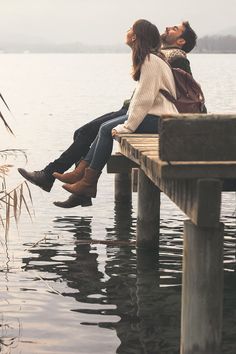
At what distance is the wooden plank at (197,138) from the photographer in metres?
7.05

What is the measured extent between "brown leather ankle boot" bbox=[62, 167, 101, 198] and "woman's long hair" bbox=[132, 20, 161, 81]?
1512 mm

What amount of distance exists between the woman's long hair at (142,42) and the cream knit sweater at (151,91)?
69 mm

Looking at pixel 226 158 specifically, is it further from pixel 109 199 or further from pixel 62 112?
pixel 62 112

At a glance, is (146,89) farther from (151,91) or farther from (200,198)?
(200,198)

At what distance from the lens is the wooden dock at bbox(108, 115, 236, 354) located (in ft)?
23.3

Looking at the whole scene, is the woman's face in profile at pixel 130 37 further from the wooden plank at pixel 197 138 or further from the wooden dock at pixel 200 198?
the wooden plank at pixel 197 138

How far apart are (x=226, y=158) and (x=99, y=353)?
2529 mm

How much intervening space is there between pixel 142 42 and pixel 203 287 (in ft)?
15.0

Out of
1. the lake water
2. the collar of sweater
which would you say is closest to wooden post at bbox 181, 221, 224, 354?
the lake water

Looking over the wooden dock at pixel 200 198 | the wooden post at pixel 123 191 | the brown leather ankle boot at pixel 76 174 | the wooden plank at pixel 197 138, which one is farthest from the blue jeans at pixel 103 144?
the wooden post at pixel 123 191

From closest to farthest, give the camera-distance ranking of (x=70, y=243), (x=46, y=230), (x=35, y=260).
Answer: (x=35, y=260), (x=70, y=243), (x=46, y=230)

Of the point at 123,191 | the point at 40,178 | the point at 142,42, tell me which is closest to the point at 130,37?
the point at 142,42

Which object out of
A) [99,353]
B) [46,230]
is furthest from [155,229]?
[99,353]

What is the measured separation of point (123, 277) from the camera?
11.8 metres
